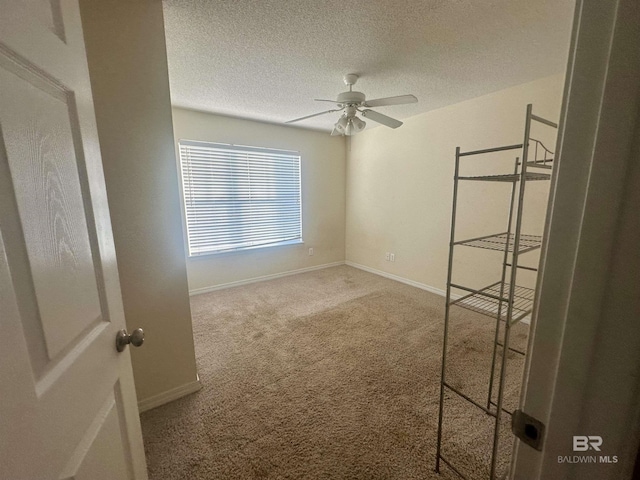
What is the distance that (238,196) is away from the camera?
12.4 ft

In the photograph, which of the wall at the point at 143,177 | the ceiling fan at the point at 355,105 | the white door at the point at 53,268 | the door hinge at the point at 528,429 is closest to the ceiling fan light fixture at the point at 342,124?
the ceiling fan at the point at 355,105

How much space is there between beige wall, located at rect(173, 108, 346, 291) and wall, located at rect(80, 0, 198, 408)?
6.20 ft

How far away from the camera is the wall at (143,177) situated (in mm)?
1348

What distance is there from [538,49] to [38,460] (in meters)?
3.17

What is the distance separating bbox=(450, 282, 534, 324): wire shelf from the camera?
1.07 meters

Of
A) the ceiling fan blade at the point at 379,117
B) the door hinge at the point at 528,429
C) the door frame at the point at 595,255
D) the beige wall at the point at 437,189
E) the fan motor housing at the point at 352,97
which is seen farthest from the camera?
the beige wall at the point at 437,189

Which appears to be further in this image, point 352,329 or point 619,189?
point 352,329

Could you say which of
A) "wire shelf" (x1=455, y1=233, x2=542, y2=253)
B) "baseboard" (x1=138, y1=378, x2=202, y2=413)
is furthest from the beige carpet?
"wire shelf" (x1=455, y1=233, x2=542, y2=253)

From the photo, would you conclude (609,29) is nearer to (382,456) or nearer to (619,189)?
(619,189)

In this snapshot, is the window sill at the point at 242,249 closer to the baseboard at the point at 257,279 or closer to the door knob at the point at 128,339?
the baseboard at the point at 257,279

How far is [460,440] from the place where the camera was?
143 centimetres

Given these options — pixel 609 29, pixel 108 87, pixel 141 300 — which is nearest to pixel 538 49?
pixel 609 29

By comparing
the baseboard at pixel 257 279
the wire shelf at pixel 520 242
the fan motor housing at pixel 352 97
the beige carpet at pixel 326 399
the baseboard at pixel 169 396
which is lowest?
the beige carpet at pixel 326 399

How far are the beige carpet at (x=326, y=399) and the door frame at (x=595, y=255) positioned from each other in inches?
48.1
